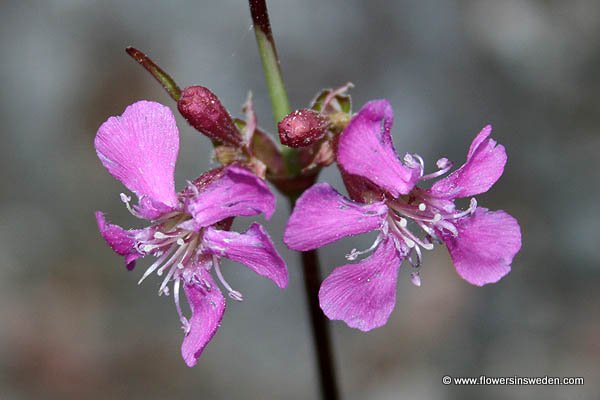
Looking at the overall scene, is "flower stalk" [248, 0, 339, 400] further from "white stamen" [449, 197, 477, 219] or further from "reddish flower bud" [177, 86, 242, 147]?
"white stamen" [449, 197, 477, 219]

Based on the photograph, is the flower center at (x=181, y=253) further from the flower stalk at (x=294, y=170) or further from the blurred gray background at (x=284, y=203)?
the blurred gray background at (x=284, y=203)

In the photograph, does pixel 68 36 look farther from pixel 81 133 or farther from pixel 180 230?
pixel 180 230

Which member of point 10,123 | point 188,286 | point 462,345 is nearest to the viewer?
point 188,286

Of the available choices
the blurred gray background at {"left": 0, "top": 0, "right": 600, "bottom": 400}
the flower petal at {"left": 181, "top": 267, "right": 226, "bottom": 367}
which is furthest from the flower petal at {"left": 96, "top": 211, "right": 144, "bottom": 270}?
the blurred gray background at {"left": 0, "top": 0, "right": 600, "bottom": 400}

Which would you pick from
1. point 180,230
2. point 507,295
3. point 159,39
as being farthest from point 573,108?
point 180,230

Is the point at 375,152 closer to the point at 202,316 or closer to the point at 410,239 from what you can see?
the point at 410,239

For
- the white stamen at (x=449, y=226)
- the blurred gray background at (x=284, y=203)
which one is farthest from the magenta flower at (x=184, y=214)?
the blurred gray background at (x=284, y=203)
